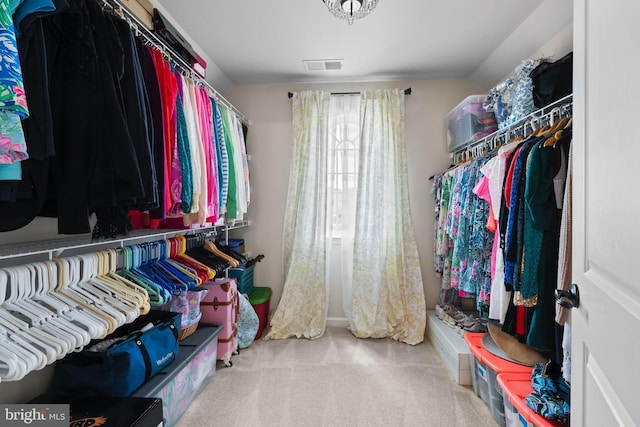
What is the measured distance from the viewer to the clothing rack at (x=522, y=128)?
152 centimetres

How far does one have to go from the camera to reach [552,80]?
1.56 meters

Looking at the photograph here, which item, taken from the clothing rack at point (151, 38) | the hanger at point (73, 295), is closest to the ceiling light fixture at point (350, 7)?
the clothing rack at point (151, 38)

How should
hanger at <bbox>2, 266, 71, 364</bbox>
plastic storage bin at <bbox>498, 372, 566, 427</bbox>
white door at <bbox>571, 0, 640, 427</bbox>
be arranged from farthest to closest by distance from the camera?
plastic storage bin at <bbox>498, 372, 566, 427</bbox>
hanger at <bbox>2, 266, 71, 364</bbox>
white door at <bbox>571, 0, 640, 427</bbox>

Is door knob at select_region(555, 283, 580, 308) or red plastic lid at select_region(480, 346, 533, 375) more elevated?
door knob at select_region(555, 283, 580, 308)

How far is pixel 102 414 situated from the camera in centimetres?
116

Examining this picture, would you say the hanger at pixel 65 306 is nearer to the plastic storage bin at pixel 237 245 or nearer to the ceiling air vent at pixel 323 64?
the plastic storage bin at pixel 237 245

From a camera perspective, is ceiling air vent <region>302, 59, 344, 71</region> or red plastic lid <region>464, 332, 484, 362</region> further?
ceiling air vent <region>302, 59, 344, 71</region>

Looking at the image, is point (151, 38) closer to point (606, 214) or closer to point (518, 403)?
point (606, 214)

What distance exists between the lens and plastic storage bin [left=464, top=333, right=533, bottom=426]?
1564 mm

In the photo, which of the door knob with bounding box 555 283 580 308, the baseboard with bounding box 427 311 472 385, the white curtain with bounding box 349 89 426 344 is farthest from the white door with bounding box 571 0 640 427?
the white curtain with bounding box 349 89 426 344

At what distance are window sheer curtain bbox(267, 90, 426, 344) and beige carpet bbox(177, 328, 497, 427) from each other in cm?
28

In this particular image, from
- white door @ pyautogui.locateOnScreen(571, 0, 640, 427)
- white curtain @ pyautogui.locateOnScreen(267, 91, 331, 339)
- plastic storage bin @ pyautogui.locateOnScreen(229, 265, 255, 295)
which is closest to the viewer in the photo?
white door @ pyautogui.locateOnScreen(571, 0, 640, 427)

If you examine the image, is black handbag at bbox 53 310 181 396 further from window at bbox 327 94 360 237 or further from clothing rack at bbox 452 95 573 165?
clothing rack at bbox 452 95 573 165

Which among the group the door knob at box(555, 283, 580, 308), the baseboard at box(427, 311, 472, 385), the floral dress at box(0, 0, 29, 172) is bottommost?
the baseboard at box(427, 311, 472, 385)
